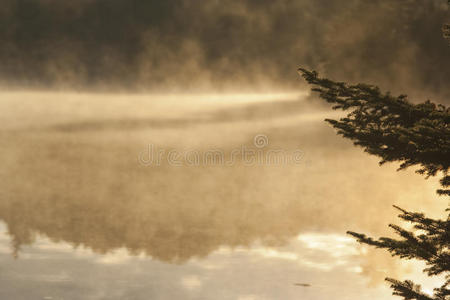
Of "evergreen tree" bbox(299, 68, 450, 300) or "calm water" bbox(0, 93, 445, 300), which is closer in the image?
"evergreen tree" bbox(299, 68, 450, 300)

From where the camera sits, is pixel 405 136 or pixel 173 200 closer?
pixel 405 136

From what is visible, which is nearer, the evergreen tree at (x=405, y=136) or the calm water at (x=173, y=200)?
the evergreen tree at (x=405, y=136)

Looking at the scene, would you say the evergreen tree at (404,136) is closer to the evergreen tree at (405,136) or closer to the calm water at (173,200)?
the evergreen tree at (405,136)

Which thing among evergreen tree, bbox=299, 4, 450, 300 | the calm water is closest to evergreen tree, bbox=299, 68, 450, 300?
evergreen tree, bbox=299, 4, 450, 300

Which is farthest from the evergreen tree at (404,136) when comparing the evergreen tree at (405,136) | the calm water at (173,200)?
the calm water at (173,200)

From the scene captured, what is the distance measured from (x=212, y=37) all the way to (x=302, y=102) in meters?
9.45

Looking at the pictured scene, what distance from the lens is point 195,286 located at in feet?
70.3

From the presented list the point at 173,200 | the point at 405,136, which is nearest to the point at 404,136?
the point at 405,136

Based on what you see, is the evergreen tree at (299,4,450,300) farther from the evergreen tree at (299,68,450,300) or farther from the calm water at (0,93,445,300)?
the calm water at (0,93,445,300)

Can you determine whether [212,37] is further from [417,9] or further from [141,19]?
[417,9]

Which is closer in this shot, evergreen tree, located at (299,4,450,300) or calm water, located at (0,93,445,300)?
evergreen tree, located at (299,4,450,300)

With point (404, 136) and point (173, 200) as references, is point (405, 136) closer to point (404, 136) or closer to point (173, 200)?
point (404, 136)

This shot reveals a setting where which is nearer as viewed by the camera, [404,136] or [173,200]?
[404,136]

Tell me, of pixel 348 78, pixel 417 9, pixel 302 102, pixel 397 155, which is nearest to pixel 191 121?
pixel 302 102
